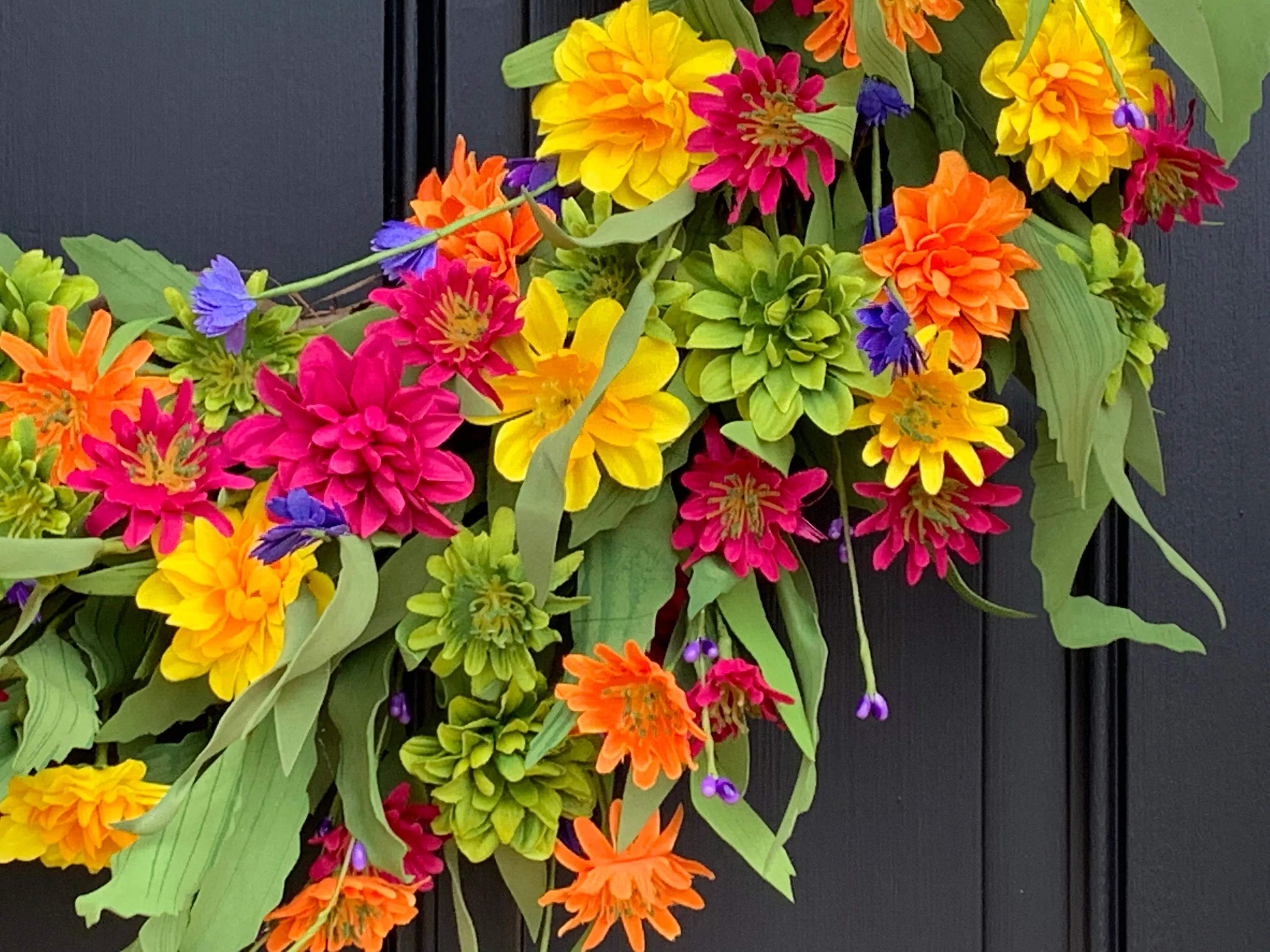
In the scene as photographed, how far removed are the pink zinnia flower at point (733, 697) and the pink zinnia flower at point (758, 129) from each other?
7.8 inches

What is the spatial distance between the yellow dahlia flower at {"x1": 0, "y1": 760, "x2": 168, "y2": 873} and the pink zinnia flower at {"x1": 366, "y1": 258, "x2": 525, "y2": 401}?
222mm

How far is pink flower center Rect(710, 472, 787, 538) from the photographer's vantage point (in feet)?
1.53

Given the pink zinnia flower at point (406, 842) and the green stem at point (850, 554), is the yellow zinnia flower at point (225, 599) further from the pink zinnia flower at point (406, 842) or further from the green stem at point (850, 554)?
the green stem at point (850, 554)

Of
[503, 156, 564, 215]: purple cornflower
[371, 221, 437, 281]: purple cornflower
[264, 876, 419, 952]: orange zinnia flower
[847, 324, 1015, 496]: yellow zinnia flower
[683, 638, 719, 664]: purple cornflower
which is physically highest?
[503, 156, 564, 215]: purple cornflower

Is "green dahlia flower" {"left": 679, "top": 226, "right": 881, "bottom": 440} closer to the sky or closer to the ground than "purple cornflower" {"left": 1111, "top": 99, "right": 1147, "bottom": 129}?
closer to the ground

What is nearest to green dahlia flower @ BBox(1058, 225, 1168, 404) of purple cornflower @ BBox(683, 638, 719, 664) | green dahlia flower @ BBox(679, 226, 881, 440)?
green dahlia flower @ BBox(679, 226, 881, 440)

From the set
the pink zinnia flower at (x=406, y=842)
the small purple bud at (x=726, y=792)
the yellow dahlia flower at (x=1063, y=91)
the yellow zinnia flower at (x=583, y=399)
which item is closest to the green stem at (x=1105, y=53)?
the yellow dahlia flower at (x=1063, y=91)

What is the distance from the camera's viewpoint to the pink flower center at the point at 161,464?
444 millimetres

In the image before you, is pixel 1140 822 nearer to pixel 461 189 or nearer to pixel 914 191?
pixel 914 191

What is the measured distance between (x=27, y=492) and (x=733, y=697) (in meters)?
0.32

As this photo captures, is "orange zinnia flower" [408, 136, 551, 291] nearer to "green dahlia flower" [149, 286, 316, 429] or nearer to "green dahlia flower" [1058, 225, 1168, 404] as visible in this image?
"green dahlia flower" [149, 286, 316, 429]

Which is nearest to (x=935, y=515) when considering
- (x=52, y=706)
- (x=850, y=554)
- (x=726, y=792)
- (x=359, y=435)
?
(x=850, y=554)

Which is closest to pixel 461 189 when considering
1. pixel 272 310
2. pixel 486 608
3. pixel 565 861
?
pixel 272 310

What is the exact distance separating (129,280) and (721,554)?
327 mm
